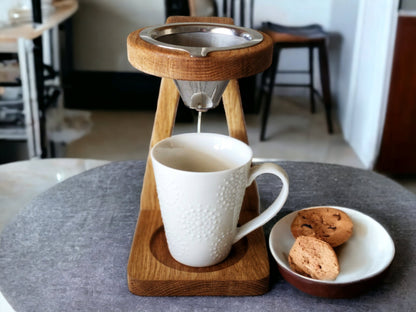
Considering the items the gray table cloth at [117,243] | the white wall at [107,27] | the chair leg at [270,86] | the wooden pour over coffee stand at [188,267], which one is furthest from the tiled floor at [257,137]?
the wooden pour over coffee stand at [188,267]

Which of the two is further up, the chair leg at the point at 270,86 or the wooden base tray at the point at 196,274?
the wooden base tray at the point at 196,274

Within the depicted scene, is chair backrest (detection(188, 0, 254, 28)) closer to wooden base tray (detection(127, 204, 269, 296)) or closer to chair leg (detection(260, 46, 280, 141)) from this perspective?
chair leg (detection(260, 46, 280, 141))

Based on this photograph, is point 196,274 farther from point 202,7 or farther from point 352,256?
point 202,7

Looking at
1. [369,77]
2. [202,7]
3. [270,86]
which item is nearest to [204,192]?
[369,77]

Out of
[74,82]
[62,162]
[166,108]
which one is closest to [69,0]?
[74,82]

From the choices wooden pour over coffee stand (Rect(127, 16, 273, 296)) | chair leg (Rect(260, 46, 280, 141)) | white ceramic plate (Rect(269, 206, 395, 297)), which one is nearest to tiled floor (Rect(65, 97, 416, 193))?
chair leg (Rect(260, 46, 280, 141))

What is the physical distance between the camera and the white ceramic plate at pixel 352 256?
22.2 inches

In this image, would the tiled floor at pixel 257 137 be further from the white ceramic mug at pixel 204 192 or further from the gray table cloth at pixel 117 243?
the white ceramic mug at pixel 204 192

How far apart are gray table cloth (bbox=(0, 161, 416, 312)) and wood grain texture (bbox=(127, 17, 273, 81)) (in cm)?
24

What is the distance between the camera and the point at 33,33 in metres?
2.14

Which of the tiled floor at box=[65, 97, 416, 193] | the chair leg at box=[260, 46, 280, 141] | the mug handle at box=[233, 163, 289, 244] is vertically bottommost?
the tiled floor at box=[65, 97, 416, 193]

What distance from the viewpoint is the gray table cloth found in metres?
0.57

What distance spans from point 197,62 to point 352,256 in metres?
0.31

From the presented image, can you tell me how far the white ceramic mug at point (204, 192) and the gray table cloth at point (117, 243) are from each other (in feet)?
0.20
